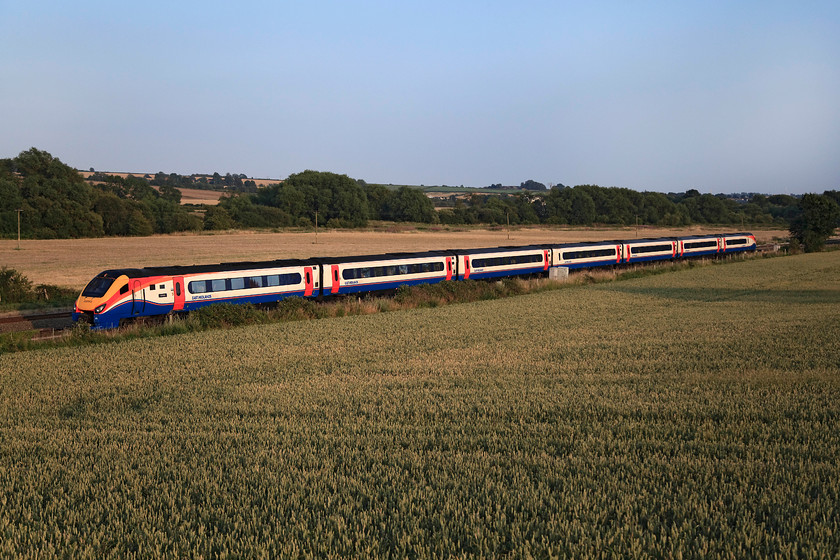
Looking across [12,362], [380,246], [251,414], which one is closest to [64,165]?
[380,246]

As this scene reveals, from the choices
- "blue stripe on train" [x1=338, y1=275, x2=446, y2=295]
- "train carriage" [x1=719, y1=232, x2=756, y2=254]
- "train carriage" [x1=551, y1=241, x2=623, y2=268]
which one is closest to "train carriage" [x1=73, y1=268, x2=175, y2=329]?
"blue stripe on train" [x1=338, y1=275, x2=446, y2=295]

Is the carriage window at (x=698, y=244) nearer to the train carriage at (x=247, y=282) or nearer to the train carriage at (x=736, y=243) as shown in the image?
the train carriage at (x=736, y=243)

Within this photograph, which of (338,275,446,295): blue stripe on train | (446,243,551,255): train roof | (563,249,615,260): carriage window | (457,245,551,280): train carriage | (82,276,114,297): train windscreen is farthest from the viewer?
(563,249,615,260): carriage window

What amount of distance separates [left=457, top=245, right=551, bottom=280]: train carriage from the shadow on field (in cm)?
639

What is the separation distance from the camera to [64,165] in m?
101

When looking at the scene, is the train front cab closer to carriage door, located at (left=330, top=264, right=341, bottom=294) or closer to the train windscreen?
the train windscreen

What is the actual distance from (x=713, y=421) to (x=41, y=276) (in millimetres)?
47183

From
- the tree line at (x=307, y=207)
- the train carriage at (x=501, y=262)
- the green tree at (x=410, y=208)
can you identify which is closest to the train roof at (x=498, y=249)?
the train carriage at (x=501, y=262)

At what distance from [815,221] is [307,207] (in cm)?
7969

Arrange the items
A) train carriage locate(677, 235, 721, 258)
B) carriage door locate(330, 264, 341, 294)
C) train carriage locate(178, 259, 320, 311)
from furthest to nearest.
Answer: train carriage locate(677, 235, 721, 258), carriage door locate(330, 264, 341, 294), train carriage locate(178, 259, 320, 311)

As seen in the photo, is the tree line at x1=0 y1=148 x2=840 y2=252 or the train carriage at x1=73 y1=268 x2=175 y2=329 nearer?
the train carriage at x1=73 y1=268 x2=175 y2=329

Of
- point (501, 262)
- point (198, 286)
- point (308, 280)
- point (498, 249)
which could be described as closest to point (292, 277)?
point (308, 280)

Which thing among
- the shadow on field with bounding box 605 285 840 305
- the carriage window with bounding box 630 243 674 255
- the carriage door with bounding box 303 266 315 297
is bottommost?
the shadow on field with bounding box 605 285 840 305

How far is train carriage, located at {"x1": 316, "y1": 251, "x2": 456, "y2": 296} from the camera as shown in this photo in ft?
112
